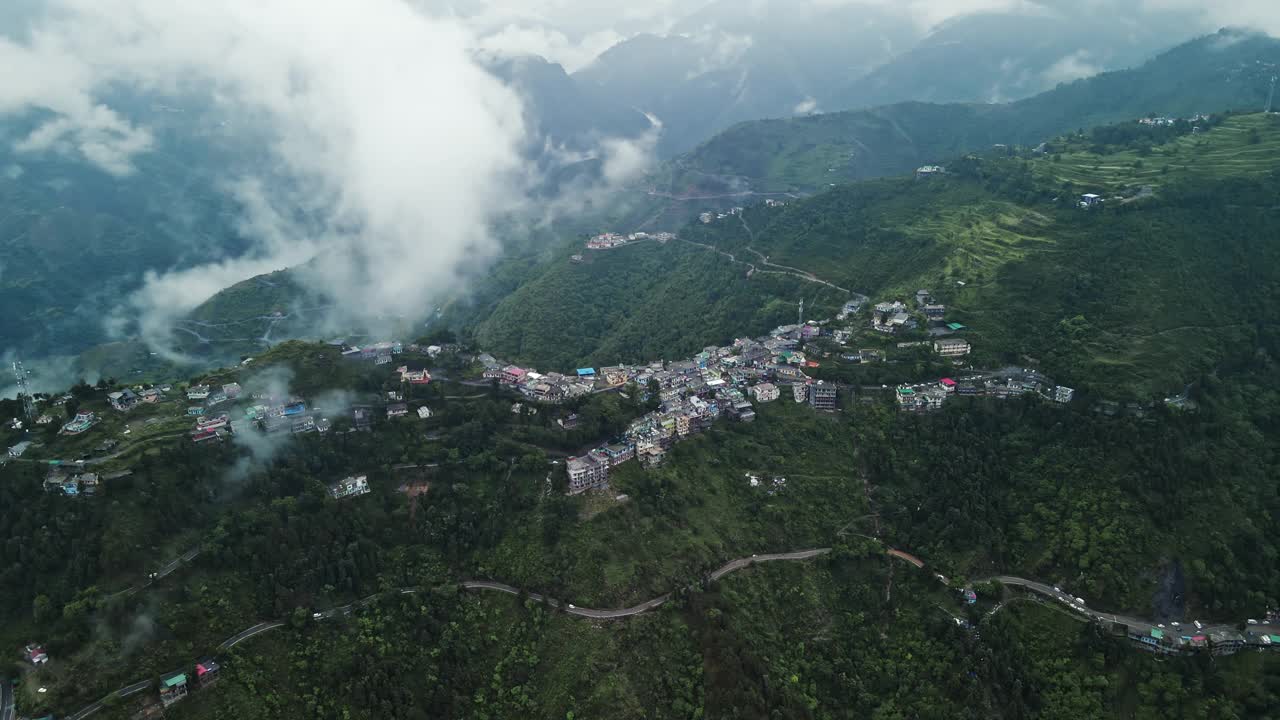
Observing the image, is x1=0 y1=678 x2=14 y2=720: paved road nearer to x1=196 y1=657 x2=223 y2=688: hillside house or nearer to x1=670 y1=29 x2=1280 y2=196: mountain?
x1=196 y1=657 x2=223 y2=688: hillside house

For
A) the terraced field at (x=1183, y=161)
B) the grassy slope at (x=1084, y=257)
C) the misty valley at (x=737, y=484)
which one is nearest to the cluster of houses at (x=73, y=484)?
the misty valley at (x=737, y=484)

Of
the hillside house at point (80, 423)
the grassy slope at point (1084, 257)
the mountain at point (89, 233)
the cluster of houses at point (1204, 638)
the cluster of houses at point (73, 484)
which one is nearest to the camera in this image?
the cluster of houses at point (1204, 638)

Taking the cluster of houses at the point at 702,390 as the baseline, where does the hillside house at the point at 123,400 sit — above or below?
above

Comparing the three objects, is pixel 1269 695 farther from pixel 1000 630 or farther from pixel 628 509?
pixel 628 509

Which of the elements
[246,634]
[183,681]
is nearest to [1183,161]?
[246,634]

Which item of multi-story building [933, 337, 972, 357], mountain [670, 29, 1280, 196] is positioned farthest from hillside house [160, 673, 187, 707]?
mountain [670, 29, 1280, 196]

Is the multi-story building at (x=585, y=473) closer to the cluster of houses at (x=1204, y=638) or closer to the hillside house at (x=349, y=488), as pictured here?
the hillside house at (x=349, y=488)

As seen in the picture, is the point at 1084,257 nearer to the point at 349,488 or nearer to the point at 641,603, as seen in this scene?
the point at 641,603

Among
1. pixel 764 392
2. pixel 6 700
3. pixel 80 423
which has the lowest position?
pixel 764 392
